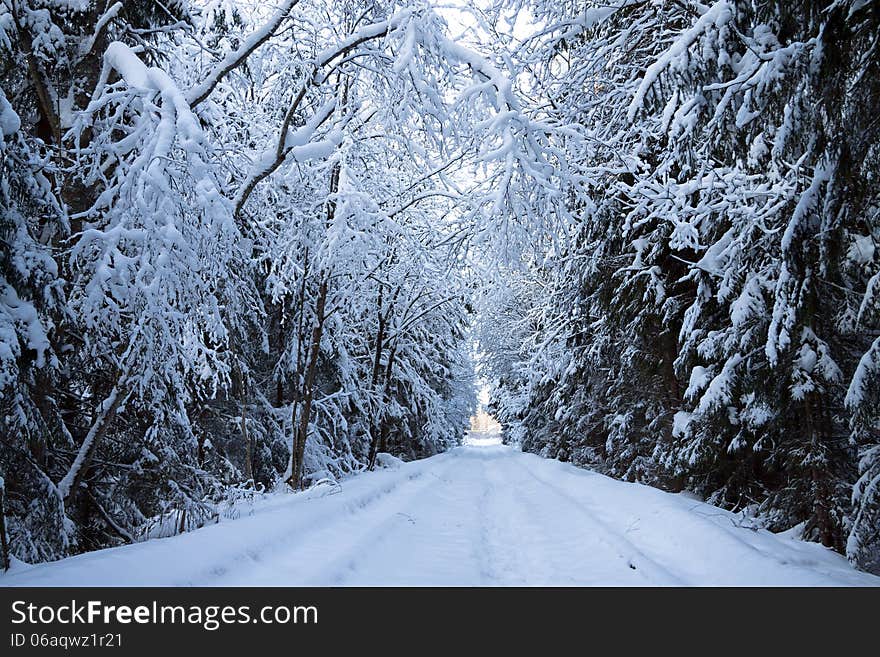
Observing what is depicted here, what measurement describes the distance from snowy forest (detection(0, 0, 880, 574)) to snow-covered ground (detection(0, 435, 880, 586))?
2.11 ft

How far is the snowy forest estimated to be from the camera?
3488 millimetres

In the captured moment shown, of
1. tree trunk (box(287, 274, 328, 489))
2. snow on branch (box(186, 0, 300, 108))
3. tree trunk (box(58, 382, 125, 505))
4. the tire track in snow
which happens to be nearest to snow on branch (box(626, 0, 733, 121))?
snow on branch (box(186, 0, 300, 108))

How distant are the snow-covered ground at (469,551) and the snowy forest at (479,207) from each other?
0.64m

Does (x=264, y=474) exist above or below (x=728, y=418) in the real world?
below

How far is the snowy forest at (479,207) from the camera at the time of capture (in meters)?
3.49

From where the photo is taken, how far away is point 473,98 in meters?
4.40

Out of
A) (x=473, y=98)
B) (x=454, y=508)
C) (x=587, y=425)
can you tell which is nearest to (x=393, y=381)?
(x=587, y=425)

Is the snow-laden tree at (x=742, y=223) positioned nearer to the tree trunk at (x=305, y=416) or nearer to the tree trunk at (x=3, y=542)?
the tree trunk at (x=3, y=542)

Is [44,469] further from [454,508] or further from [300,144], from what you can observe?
[454,508]

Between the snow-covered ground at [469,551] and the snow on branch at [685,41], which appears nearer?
the snow-covered ground at [469,551]

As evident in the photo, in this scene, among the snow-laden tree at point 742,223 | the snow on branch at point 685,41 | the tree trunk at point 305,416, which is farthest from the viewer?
the tree trunk at point 305,416

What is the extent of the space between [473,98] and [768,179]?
2.78 meters

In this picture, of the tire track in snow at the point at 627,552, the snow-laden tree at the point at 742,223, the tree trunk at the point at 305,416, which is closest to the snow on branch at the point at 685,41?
the snow-laden tree at the point at 742,223

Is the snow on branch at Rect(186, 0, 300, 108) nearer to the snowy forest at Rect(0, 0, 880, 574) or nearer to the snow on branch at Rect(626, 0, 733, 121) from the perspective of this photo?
the snowy forest at Rect(0, 0, 880, 574)
